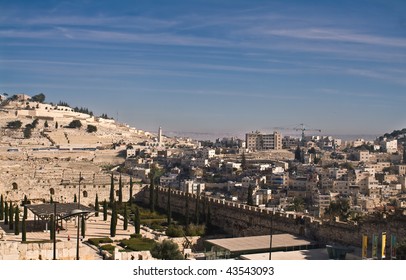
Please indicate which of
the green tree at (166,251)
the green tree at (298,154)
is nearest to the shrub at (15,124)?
the green tree at (298,154)

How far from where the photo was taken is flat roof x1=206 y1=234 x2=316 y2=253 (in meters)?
8.62

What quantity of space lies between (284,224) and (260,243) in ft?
5.00

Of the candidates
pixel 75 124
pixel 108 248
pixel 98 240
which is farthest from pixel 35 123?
pixel 108 248

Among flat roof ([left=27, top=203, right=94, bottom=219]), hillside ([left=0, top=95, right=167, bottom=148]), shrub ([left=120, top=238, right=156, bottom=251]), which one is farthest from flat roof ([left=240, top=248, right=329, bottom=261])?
hillside ([left=0, top=95, right=167, bottom=148])

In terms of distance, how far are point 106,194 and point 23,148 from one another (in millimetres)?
16779

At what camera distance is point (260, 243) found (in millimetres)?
9039

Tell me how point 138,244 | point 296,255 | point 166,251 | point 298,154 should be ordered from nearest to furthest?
point 166,251
point 296,255
point 138,244
point 298,154

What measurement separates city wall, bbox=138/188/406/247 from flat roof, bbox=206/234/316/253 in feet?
0.91

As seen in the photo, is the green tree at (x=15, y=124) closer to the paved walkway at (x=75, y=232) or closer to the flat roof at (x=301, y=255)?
the paved walkway at (x=75, y=232)

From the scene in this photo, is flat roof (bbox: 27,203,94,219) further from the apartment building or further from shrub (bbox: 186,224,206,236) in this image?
the apartment building

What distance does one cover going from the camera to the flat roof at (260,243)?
28.3 ft

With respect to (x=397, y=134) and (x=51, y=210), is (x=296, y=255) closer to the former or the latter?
(x=51, y=210)

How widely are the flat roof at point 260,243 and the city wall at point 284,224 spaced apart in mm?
276
